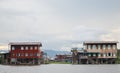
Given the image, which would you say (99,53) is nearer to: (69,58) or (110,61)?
(110,61)

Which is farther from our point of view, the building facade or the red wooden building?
the building facade

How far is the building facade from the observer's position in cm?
8869

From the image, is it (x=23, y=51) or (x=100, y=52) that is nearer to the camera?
(x=23, y=51)

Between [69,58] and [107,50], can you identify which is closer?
[107,50]

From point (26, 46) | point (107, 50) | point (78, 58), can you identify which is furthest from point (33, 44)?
point (107, 50)

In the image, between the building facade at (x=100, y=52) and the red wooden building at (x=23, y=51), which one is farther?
the building facade at (x=100, y=52)

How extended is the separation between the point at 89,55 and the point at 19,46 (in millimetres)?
18447

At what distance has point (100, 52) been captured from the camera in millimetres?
89250

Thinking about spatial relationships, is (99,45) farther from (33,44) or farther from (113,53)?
(33,44)

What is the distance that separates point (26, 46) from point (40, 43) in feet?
12.6

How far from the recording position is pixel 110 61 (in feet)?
290

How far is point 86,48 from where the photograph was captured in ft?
293

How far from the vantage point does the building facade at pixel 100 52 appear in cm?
8869

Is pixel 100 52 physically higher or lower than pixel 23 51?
lower
